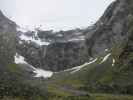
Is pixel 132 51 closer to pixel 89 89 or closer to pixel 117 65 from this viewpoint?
pixel 117 65

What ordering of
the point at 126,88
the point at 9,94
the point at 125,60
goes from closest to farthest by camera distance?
the point at 9,94 → the point at 126,88 → the point at 125,60

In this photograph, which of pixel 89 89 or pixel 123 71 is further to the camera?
pixel 123 71

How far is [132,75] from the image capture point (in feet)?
541

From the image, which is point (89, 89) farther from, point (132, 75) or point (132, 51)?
point (132, 51)

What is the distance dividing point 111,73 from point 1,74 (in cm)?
12541

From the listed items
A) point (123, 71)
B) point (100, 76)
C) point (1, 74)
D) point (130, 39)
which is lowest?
point (100, 76)

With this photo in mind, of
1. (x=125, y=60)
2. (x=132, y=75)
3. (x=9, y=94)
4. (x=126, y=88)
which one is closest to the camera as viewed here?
(x=9, y=94)

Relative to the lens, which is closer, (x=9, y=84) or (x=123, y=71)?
(x=9, y=84)

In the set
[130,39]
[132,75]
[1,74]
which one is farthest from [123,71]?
[1,74]

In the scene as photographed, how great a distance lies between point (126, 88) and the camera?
145000mm

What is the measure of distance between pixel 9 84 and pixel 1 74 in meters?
8.96

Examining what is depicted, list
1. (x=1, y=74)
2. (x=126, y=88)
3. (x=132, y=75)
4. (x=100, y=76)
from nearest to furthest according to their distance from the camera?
(x=1, y=74) < (x=126, y=88) < (x=132, y=75) < (x=100, y=76)

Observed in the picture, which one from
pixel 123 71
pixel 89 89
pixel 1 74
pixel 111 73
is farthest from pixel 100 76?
pixel 1 74

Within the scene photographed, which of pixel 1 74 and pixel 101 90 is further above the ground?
pixel 1 74
